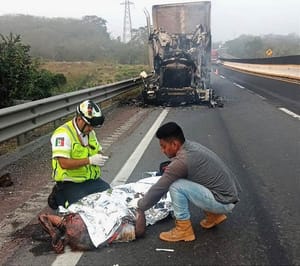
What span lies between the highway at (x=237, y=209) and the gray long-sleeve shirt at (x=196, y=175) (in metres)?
0.35

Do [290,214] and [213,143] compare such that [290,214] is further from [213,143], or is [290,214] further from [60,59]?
[60,59]

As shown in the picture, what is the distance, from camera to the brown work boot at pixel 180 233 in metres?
4.18

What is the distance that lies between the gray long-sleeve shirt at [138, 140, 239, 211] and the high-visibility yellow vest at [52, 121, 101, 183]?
82 centimetres

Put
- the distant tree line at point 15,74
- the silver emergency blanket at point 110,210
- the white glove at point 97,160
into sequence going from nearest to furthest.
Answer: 1. the silver emergency blanket at point 110,210
2. the white glove at point 97,160
3. the distant tree line at point 15,74

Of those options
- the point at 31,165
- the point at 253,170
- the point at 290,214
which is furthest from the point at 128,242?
the point at 31,165

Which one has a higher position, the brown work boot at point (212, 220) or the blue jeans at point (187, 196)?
the blue jeans at point (187, 196)

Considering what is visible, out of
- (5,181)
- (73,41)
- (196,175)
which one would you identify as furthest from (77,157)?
(73,41)

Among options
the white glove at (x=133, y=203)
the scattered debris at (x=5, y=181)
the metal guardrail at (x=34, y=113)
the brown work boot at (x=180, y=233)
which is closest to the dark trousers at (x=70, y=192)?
the white glove at (x=133, y=203)

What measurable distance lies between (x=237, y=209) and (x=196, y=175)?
984 millimetres

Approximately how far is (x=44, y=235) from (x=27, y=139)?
4317 millimetres

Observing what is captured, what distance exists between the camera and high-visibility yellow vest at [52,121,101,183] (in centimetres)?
464

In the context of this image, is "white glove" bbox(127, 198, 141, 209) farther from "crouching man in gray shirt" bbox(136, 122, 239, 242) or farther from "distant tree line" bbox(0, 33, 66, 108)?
"distant tree line" bbox(0, 33, 66, 108)

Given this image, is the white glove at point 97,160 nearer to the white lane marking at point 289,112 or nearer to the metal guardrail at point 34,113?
the metal guardrail at point 34,113

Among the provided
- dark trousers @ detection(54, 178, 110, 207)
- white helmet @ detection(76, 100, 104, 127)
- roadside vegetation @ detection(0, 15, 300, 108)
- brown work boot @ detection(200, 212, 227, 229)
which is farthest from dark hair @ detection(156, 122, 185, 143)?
roadside vegetation @ detection(0, 15, 300, 108)
